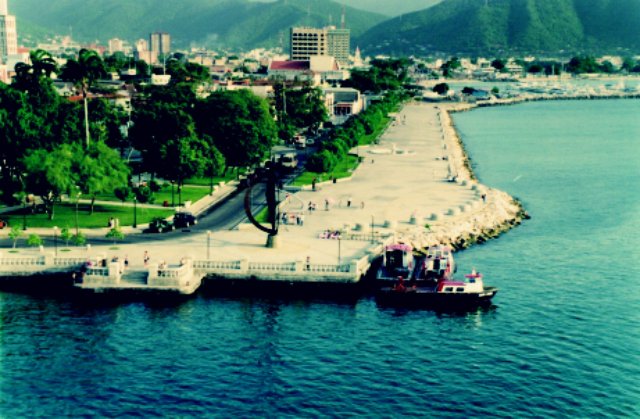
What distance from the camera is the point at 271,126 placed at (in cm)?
13425

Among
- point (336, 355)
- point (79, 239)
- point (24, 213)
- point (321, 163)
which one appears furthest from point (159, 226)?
point (321, 163)

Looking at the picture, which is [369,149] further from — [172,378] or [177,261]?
[172,378]

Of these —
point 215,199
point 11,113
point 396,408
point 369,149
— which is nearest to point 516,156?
point 369,149

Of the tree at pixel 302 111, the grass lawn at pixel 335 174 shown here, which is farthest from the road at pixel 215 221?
the tree at pixel 302 111

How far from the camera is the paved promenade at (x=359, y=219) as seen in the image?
276 ft

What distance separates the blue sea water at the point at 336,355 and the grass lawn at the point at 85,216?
1854cm

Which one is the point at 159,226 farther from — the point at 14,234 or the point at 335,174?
the point at 335,174

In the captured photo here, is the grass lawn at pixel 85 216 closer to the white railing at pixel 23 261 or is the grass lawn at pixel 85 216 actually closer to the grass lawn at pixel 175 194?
the grass lawn at pixel 175 194

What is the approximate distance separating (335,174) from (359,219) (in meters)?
36.3

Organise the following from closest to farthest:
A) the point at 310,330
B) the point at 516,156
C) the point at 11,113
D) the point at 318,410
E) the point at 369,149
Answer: the point at 318,410 → the point at 310,330 → the point at 11,113 → the point at 369,149 → the point at 516,156

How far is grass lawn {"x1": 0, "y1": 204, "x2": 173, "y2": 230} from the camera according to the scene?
94688 mm

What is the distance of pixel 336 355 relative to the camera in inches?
2459

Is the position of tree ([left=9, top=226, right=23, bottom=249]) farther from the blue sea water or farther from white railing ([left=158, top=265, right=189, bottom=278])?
white railing ([left=158, top=265, right=189, bottom=278])

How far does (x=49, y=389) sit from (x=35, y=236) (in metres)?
30.1
